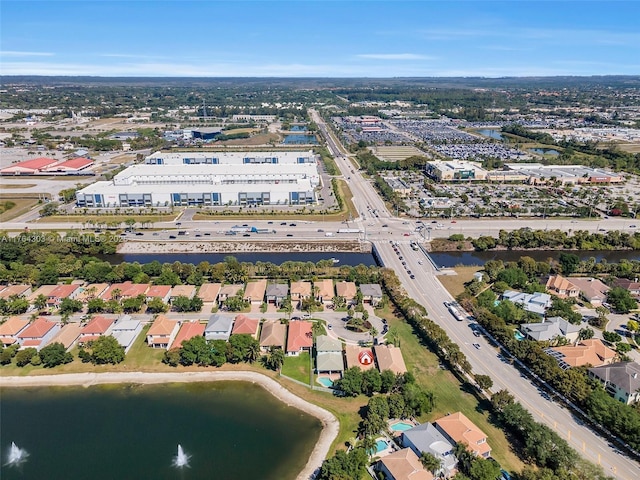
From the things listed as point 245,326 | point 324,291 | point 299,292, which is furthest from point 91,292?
point 324,291

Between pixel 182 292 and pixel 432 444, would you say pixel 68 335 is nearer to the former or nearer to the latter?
pixel 182 292

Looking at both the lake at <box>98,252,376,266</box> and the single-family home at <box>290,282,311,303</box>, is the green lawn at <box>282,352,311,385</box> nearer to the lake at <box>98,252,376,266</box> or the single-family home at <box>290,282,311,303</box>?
the single-family home at <box>290,282,311,303</box>

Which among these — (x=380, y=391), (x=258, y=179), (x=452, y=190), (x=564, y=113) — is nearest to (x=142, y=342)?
(x=380, y=391)

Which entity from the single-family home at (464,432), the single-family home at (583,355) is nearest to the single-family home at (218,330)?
the single-family home at (464,432)

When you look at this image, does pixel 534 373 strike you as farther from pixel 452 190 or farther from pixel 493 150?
pixel 493 150

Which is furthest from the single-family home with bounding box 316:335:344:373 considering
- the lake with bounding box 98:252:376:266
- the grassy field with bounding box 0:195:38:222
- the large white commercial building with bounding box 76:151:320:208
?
the grassy field with bounding box 0:195:38:222

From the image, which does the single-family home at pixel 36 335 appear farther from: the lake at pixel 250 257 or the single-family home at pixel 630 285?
the single-family home at pixel 630 285
